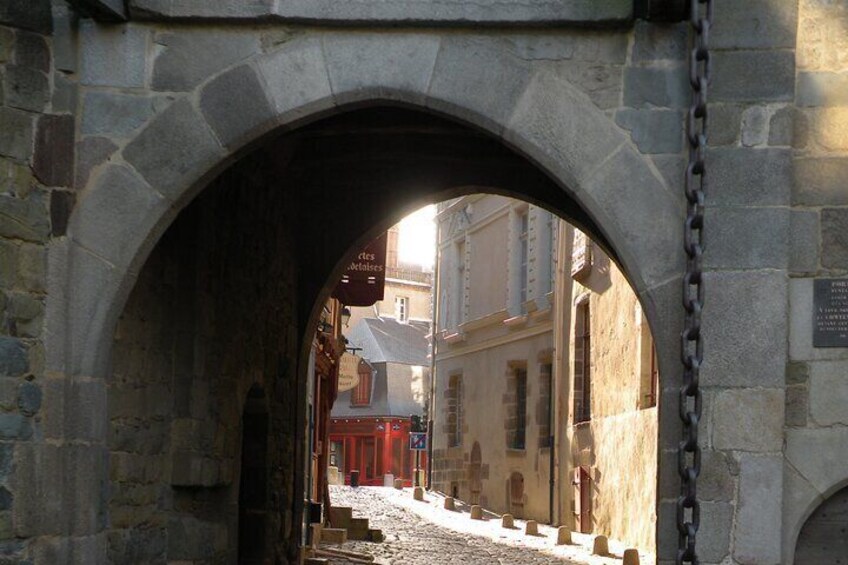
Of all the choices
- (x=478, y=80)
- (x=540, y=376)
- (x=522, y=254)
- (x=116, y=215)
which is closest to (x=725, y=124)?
(x=478, y=80)

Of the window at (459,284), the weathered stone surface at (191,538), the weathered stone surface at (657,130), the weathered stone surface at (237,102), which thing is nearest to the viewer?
the weathered stone surface at (657,130)

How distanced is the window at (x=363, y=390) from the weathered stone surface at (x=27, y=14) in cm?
4454

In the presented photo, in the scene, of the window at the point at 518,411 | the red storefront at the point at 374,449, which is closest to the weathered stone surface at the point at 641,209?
the window at the point at 518,411

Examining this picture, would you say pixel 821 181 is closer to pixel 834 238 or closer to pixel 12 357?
pixel 834 238

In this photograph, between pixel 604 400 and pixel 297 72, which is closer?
pixel 297 72

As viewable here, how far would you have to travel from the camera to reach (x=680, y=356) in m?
5.32

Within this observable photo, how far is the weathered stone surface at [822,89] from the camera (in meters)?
5.39

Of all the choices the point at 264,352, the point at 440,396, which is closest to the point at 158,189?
the point at 264,352

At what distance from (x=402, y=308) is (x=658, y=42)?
2082 inches

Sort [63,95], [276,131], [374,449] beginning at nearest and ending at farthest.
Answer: [63,95], [276,131], [374,449]

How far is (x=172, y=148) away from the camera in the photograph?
5754mm

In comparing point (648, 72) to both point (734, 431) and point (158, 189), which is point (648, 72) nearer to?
point (734, 431)

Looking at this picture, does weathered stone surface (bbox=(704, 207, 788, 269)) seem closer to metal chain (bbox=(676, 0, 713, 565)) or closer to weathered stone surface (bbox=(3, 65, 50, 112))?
metal chain (bbox=(676, 0, 713, 565))

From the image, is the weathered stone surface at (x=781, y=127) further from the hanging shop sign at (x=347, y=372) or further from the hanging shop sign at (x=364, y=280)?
the hanging shop sign at (x=347, y=372)
